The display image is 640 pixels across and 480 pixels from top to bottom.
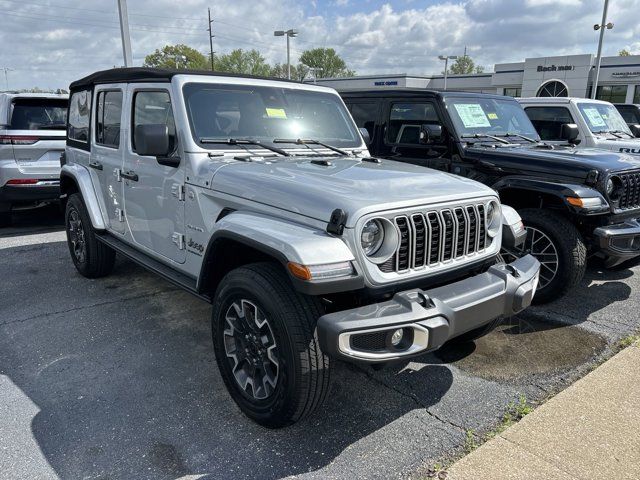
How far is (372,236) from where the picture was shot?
2.57 m

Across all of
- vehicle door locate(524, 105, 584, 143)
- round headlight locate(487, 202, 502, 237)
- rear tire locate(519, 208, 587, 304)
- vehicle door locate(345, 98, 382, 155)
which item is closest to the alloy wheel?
round headlight locate(487, 202, 502, 237)

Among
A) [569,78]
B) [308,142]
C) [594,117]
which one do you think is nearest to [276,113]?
[308,142]

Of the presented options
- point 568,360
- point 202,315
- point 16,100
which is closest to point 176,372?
point 202,315

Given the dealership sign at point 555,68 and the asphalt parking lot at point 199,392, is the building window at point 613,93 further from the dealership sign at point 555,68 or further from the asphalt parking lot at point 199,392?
the asphalt parking lot at point 199,392

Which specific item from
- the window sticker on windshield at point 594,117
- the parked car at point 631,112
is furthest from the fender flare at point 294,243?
the parked car at point 631,112

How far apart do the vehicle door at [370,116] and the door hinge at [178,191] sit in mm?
3193

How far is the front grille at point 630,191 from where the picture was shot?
463 cm

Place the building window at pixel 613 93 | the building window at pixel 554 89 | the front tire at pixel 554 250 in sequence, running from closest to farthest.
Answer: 1. the front tire at pixel 554 250
2. the building window at pixel 613 93
3. the building window at pixel 554 89

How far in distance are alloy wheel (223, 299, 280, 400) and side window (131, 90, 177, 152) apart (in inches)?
55.4

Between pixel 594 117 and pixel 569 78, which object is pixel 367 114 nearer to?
pixel 594 117

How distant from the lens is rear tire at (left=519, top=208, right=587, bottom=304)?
4410 mm

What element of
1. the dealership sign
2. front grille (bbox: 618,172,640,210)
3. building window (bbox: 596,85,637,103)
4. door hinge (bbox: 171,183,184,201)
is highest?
the dealership sign

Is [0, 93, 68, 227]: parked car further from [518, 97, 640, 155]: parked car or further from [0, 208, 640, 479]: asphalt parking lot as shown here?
[518, 97, 640, 155]: parked car

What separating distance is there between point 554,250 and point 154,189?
3478 millimetres
